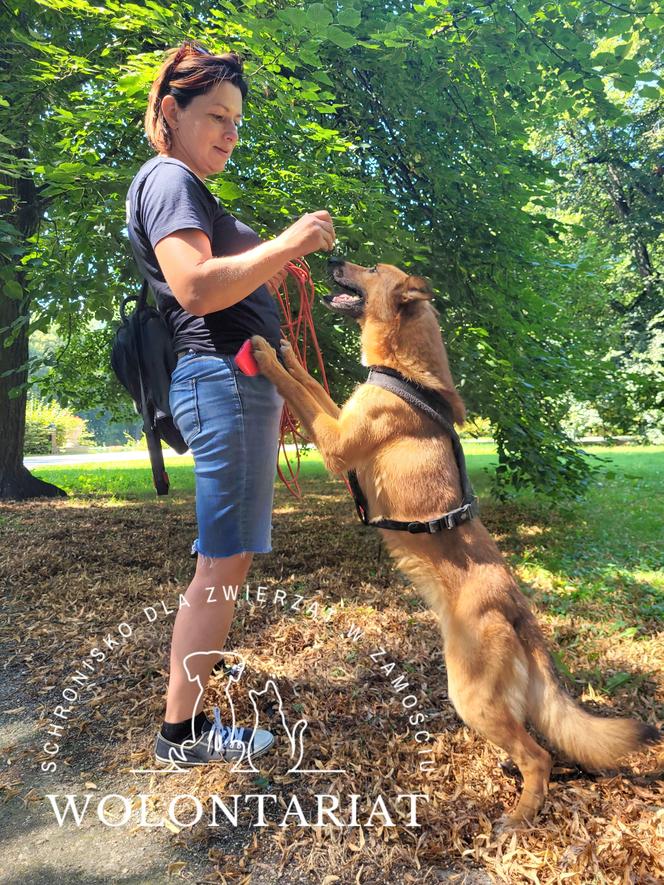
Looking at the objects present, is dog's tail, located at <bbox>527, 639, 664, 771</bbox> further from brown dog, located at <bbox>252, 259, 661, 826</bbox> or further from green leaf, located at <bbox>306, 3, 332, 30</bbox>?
green leaf, located at <bbox>306, 3, 332, 30</bbox>

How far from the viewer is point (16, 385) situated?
29.5 ft

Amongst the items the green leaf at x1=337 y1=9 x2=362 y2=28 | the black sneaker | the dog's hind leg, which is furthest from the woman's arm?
the green leaf at x1=337 y1=9 x2=362 y2=28

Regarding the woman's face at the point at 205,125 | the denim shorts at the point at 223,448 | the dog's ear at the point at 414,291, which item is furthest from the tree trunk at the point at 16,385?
the denim shorts at the point at 223,448

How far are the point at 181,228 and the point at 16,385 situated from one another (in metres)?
8.56

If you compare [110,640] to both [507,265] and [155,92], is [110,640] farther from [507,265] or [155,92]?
[507,265]

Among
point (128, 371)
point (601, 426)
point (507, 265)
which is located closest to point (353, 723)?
point (128, 371)

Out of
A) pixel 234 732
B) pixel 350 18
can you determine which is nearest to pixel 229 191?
pixel 350 18

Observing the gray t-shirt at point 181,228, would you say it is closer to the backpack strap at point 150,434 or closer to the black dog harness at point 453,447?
the backpack strap at point 150,434

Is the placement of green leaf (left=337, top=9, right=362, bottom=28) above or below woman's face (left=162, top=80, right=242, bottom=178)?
above

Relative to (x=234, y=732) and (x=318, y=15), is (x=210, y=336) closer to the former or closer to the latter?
(x=234, y=732)

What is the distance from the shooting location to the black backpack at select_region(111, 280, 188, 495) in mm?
2211

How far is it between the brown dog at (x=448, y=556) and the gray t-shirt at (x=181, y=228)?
14 centimetres

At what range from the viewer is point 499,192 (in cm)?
550

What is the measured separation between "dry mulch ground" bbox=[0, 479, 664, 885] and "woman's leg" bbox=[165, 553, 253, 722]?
1.70 feet
